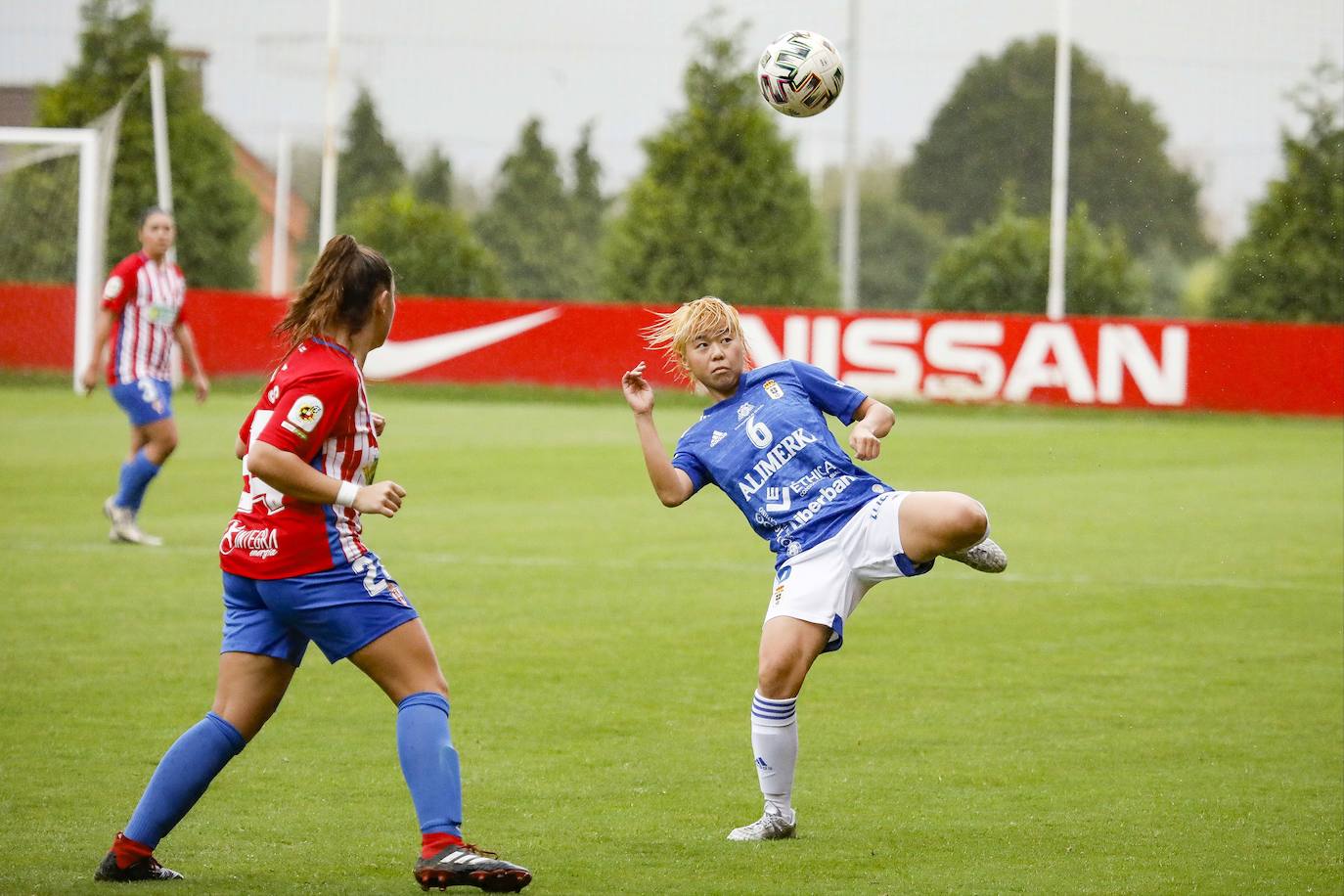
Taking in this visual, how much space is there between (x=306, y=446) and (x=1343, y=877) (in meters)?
3.19

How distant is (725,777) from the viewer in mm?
6156

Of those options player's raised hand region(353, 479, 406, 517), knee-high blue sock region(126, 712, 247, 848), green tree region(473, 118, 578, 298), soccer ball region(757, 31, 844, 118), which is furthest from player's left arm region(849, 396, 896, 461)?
green tree region(473, 118, 578, 298)

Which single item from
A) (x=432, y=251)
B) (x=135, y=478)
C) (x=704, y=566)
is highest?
(x=432, y=251)

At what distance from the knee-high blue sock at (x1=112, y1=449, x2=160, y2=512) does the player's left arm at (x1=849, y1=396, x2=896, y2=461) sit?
7.11 m

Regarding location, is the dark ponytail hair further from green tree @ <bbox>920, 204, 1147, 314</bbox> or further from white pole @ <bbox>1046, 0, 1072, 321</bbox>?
green tree @ <bbox>920, 204, 1147, 314</bbox>

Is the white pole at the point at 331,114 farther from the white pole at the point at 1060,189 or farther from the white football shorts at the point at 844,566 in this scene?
the white football shorts at the point at 844,566

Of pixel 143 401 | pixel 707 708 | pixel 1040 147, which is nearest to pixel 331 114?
pixel 143 401

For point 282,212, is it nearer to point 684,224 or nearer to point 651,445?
point 684,224

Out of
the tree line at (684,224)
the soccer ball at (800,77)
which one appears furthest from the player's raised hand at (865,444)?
the tree line at (684,224)

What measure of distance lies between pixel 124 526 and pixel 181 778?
308 inches

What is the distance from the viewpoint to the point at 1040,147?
48.1 m

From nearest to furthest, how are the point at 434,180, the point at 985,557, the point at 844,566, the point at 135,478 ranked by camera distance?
the point at 844,566, the point at 985,557, the point at 135,478, the point at 434,180

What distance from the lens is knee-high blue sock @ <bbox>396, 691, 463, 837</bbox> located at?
441 cm

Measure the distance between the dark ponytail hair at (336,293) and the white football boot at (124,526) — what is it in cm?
783
